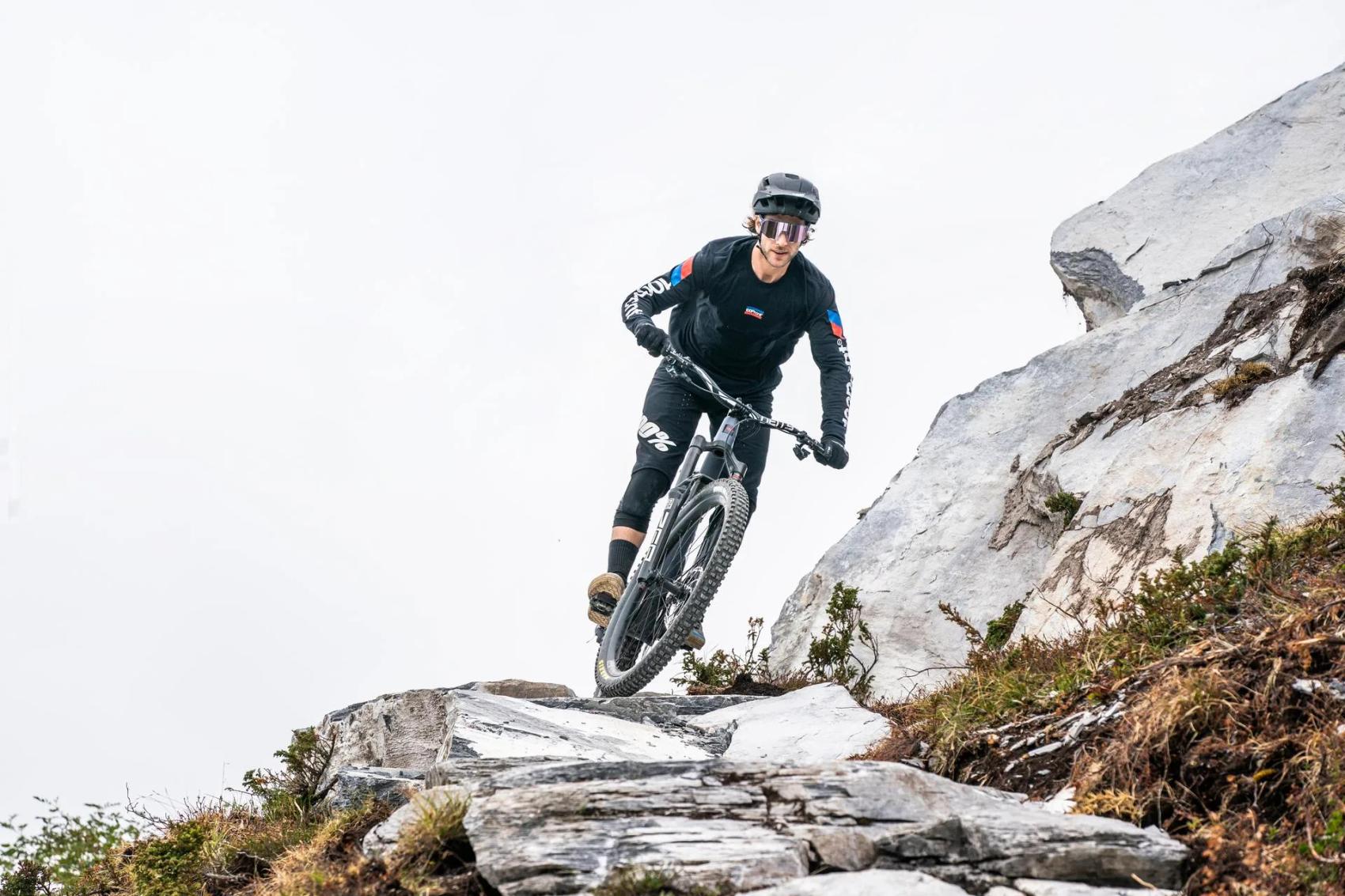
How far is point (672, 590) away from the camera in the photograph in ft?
28.7

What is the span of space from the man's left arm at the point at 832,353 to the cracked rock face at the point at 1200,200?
22.4 feet

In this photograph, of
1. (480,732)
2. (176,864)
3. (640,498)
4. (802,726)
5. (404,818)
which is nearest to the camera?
(404,818)

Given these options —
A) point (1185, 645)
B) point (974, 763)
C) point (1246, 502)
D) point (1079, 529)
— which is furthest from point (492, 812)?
point (1079, 529)

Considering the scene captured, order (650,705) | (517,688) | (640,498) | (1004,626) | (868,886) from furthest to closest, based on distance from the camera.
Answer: (517,688) < (1004,626) < (640,498) < (650,705) < (868,886)

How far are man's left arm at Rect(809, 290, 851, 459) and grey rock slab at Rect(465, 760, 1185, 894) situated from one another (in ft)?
16.9

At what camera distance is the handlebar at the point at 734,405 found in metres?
8.97

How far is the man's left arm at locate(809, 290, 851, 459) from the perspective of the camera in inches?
388

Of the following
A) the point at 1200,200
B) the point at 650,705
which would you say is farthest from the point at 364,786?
the point at 1200,200

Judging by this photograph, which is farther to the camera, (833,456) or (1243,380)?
(1243,380)

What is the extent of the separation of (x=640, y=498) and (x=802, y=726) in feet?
8.03

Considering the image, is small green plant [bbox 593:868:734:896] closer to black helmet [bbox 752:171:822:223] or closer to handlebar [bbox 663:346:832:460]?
handlebar [bbox 663:346:832:460]

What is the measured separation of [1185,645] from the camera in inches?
226

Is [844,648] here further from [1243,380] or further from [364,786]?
[364,786]

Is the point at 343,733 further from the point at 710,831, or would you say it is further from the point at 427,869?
the point at 710,831
